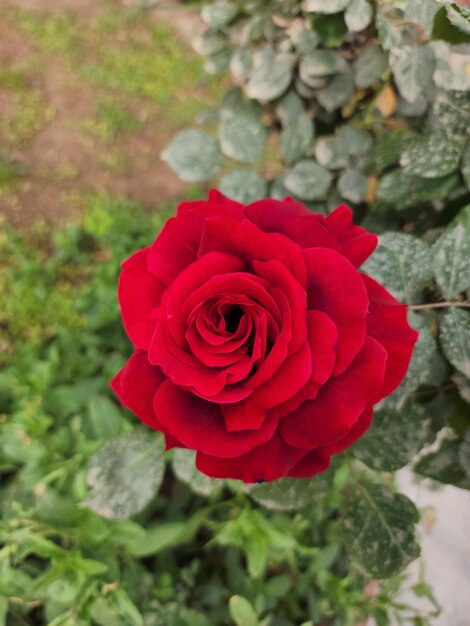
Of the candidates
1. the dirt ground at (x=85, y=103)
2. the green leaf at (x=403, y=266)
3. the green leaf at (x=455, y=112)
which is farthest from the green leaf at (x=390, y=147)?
the dirt ground at (x=85, y=103)

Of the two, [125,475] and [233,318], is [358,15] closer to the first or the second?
[233,318]

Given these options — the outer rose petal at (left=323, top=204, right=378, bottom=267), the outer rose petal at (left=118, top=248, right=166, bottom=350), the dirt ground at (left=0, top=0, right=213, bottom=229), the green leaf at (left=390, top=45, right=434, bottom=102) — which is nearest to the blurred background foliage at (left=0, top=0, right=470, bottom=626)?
the green leaf at (left=390, top=45, right=434, bottom=102)

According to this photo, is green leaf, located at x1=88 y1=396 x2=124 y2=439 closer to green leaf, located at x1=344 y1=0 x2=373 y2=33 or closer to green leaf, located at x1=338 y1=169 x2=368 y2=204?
green leaf, located at x1=338 y1=169 x2=368 y2=204

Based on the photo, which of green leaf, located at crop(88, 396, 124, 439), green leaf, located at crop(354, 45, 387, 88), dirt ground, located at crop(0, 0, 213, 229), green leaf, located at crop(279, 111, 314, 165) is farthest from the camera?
dirt ground, located at crop(0, 0, 213, 229)

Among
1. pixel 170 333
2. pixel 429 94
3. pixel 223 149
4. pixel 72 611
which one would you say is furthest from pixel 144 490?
pixel 429 94

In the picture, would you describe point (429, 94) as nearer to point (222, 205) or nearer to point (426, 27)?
point (426, 27)

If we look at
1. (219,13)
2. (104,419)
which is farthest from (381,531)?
(219,13)
